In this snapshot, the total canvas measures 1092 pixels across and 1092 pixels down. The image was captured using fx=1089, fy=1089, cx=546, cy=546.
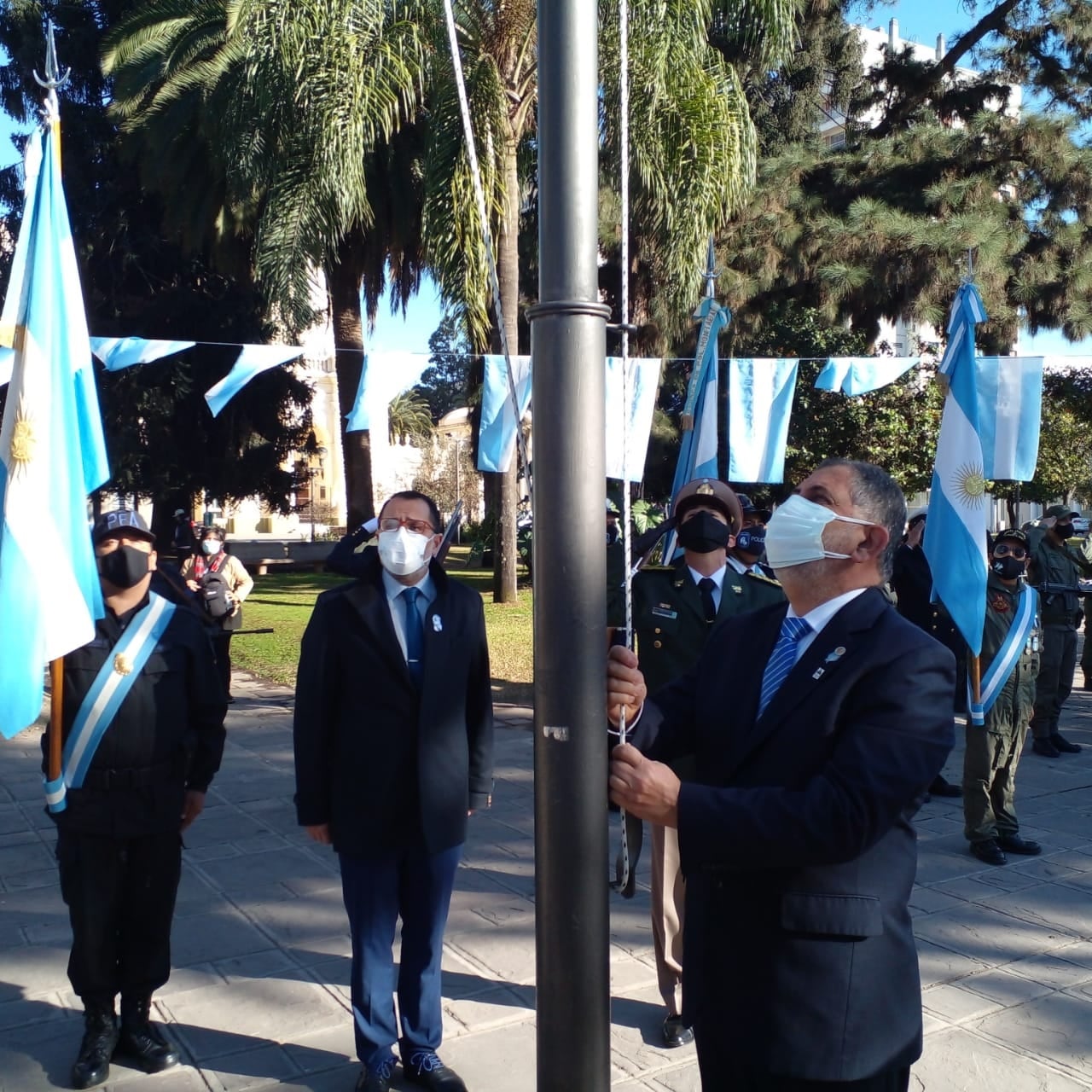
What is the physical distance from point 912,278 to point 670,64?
6.14 metres

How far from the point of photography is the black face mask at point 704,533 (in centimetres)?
411

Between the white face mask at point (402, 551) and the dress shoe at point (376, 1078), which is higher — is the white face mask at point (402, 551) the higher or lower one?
the higher one

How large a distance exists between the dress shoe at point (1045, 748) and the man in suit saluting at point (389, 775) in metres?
6.63

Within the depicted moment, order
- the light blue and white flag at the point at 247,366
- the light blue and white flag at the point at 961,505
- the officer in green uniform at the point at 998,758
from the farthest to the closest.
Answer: the light blue and white flag at the point at 247,366
the light blue and white flag at the point at 961,505
the officer in green uniform at the point at 998,758

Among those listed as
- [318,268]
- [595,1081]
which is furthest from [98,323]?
[595,1081]

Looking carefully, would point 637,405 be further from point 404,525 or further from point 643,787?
point 643,787

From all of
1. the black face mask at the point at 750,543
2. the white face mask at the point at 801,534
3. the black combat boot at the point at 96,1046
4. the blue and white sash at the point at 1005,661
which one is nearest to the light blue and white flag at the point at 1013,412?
the blue and white sash at the point at 1005,661

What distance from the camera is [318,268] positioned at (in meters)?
14.7

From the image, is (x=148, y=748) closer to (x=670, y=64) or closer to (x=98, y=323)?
(x=670, y=64)

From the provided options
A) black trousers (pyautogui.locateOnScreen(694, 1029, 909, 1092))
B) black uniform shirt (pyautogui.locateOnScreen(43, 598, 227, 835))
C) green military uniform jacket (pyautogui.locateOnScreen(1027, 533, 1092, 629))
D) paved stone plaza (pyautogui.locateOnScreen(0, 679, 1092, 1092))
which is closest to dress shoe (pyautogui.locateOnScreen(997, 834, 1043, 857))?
paved stone plaza (pyautogui.locateOnScreen(0, 679, 1092, 1092))

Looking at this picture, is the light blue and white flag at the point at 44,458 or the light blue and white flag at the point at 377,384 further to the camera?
the light blue and white flag at the point at 377,384

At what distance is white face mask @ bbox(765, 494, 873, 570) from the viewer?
7.30ft

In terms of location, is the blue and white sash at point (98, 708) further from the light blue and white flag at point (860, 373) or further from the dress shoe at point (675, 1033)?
the light blue and white flag at point (860, 373)

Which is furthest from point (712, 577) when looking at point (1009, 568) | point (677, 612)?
point (1009, 568)
